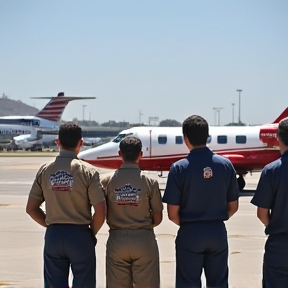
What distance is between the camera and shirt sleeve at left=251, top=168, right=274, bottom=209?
20.4ft

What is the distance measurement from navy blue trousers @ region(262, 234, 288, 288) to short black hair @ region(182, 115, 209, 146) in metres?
1.20

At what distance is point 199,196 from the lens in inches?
254

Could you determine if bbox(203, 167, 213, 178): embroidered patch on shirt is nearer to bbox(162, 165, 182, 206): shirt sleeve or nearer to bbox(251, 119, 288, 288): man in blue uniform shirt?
bbox(162, 165, 182, 206): shirt sleeve

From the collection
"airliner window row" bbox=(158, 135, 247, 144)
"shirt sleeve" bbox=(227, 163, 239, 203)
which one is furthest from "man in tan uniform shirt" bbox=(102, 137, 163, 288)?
"airliner window row" bbox=(158, 135, 247, 144)

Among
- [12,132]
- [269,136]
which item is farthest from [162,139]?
[12,132]

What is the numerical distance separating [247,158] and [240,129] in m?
1.33

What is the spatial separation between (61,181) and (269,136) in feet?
64.1


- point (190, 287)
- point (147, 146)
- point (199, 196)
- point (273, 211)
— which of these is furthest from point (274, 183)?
point (147, 146)

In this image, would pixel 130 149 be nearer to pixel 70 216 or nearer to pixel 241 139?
pixel 70 216

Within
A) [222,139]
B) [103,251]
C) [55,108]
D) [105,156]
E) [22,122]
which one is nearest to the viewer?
[103,251]

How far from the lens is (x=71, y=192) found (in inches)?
255

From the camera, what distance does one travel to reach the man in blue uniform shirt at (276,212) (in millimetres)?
6184

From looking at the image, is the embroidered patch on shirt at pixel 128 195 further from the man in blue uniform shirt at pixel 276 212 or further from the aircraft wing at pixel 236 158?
the aircraft wing at pixel 236 158

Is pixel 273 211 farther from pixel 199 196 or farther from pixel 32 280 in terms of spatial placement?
pixel 32 280
